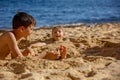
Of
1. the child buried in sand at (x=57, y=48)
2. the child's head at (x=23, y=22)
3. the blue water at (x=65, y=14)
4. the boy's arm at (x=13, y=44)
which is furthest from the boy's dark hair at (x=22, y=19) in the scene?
the blue water at (x=65, y=14)

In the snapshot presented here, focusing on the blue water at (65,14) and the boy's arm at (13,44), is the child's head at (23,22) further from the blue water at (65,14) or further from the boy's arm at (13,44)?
the blue water at (65,14)

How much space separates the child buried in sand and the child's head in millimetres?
→ 413

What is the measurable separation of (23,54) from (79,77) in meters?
1.35

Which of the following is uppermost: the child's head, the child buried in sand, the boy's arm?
the child's head

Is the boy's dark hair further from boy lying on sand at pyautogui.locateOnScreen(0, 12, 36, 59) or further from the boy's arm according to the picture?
the boy's arm

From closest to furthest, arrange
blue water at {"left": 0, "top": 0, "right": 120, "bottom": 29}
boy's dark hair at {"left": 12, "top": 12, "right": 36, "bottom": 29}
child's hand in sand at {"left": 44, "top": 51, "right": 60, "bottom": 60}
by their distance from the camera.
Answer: boy's dark hair at {"left": 12, "top": 12, "right": 36, "bottom": 29}
child's hand in sand at {"left": 44, "top": 51, "right": 60, "bottom": 60}
blue water at {"left": 0, "top": 0, "right": 120, "bottom": 29}

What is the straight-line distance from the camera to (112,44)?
5.43 m

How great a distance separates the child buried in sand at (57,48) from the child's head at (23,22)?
41 centimetres

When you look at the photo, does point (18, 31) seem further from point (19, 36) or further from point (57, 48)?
point (57, 48)

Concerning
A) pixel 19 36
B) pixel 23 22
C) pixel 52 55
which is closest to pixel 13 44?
pixel 19 36

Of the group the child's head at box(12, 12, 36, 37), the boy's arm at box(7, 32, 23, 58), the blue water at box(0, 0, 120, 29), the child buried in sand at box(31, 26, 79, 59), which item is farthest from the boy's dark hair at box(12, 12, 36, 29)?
the blue water at box(0, 0, 120, 29)

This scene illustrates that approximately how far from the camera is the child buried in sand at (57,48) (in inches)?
172

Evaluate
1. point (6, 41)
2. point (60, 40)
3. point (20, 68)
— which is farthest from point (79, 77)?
point (60, 40)

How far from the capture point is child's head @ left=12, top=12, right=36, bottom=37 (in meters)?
4.15
